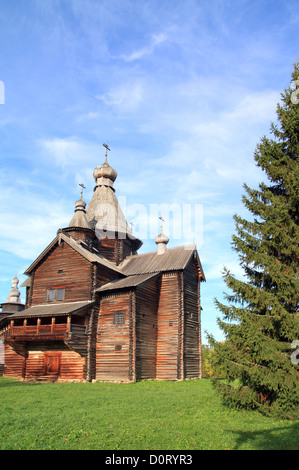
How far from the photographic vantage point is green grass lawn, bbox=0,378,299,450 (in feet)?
27.8

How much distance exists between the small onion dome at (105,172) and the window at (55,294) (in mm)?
15044

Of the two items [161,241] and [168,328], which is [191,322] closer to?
[168,328]

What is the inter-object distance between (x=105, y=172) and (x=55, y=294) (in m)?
15.5

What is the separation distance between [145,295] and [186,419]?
16919 mm

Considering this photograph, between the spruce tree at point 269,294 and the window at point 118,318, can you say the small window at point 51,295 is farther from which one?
the spruce tree at point 269,294

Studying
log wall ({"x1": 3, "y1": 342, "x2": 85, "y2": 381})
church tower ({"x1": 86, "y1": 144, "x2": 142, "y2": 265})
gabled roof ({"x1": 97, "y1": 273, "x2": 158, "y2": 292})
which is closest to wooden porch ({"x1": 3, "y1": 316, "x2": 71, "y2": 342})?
log wall ({"x1": 3, "y1": 342, "x2": 85, "y2": 381})

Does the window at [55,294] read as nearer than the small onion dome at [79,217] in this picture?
Yes

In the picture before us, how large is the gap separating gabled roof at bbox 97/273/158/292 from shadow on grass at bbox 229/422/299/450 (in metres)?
16.9

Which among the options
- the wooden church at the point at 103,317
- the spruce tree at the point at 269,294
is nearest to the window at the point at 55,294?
the wooden church at the point at 103,317

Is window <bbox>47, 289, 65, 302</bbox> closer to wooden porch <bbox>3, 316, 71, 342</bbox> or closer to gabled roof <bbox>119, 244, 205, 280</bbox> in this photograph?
wooden porch <bbox>3, 316, 71, 342</bbox>

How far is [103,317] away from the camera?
27.8 m

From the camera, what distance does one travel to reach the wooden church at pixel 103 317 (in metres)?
26.3

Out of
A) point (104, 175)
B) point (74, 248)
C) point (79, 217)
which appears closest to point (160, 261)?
point (74, 248)
